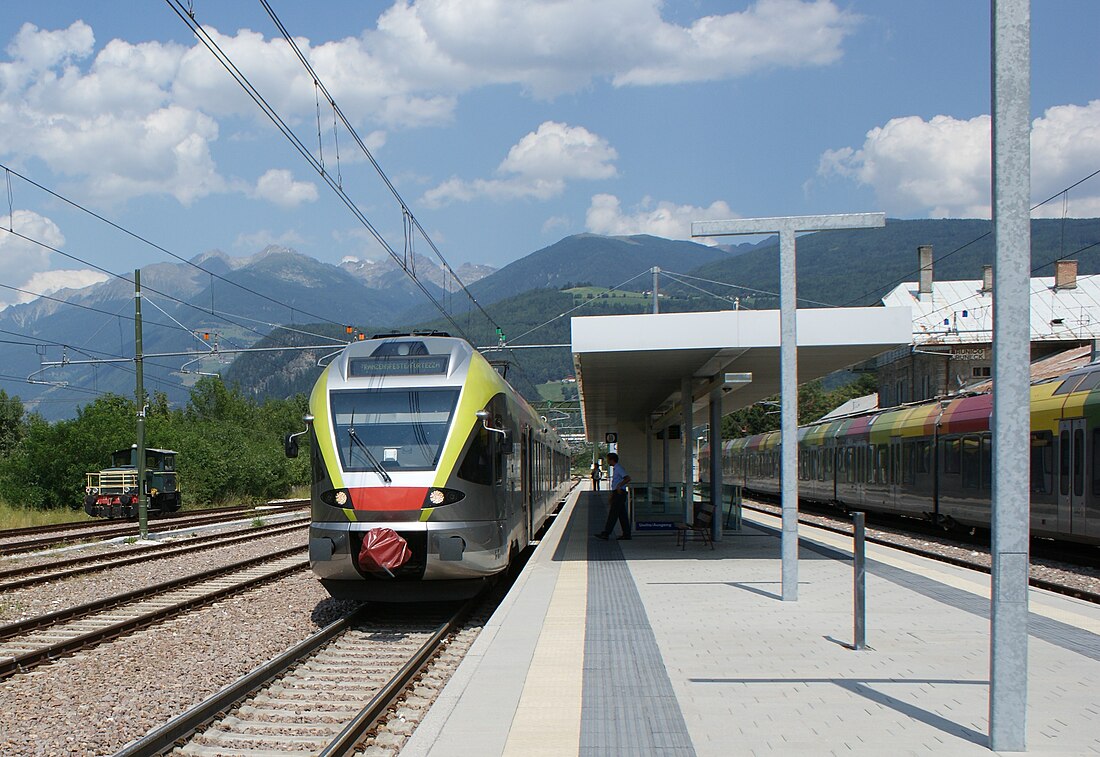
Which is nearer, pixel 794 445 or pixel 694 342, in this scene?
pixel 794 445

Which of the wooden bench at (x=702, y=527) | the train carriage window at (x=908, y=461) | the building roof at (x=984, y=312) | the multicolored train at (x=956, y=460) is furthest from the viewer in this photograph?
the building roof at (x=984, y=312)

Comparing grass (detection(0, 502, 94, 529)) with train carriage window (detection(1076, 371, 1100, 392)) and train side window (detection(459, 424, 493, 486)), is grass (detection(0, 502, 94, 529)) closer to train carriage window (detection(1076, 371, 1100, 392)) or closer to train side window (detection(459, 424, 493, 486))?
train side window (detection(459, 424, 493, 486))

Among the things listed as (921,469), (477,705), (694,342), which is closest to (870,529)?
(921,469)

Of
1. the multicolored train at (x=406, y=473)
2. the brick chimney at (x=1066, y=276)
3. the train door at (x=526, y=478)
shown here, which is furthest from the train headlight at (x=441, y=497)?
the brick chimney at (x=1066, y=276)

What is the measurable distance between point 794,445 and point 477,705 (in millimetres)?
6015

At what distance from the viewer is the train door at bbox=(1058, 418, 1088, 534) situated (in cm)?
1523

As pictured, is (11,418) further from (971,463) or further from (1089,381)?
A: (1089,381)

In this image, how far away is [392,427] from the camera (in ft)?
36.8

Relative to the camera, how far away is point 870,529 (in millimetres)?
25547

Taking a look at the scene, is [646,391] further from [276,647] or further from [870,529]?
[276,647]

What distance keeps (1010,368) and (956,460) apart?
54.0 ft

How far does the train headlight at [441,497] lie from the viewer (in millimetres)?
10734

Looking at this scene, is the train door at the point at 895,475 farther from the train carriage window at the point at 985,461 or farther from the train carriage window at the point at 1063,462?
the train carriage window at the point at 1063,462

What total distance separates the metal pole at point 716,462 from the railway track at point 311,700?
869 cm
